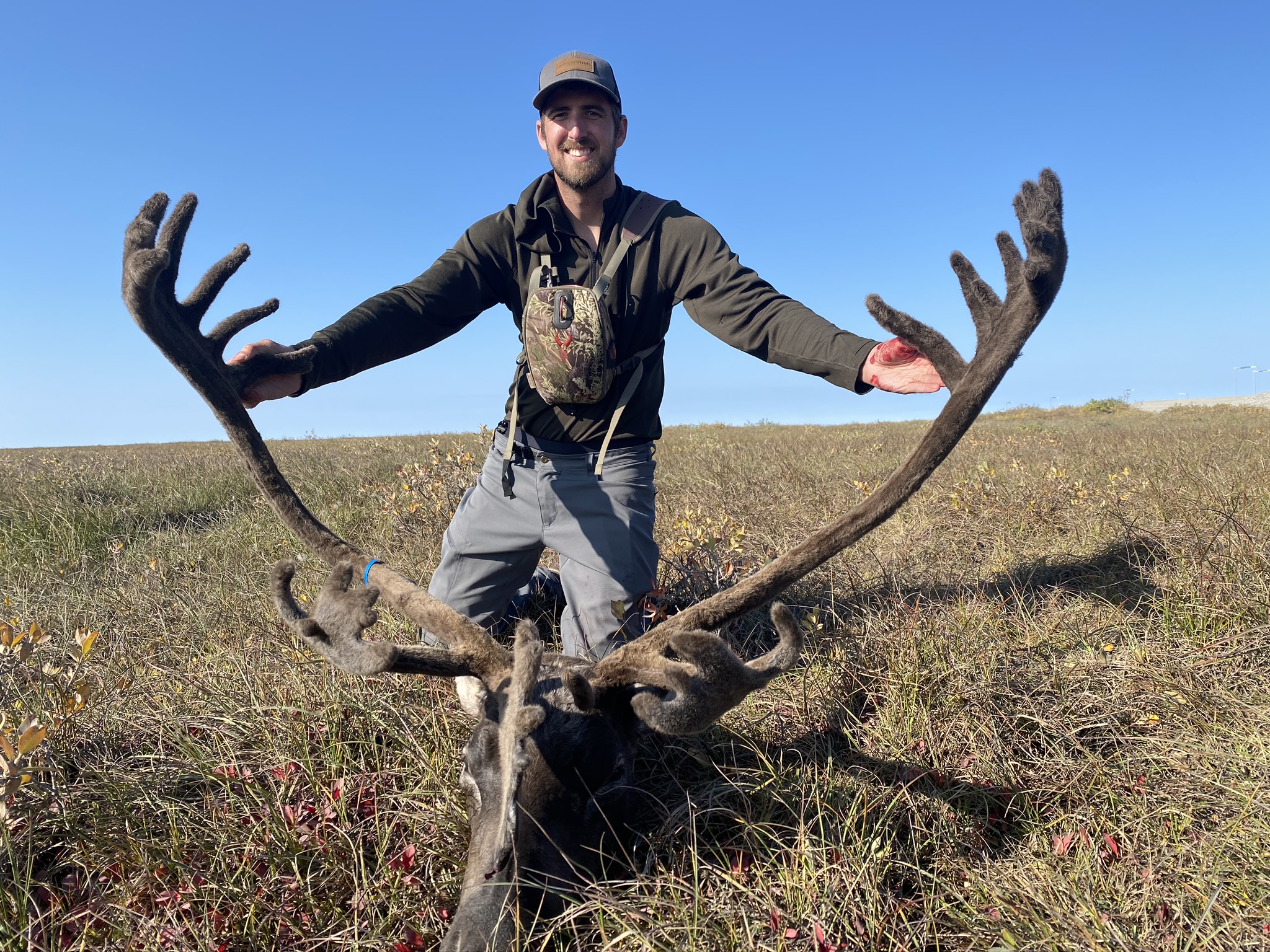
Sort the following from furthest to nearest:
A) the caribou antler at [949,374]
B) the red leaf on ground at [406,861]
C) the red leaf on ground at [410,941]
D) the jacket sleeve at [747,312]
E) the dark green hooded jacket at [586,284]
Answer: the dark green hooded jacket at [586,284]
the jacket sleeve at [747,312]
the caribou antler at [949,374]
the red leaf on ground at [406,861]
the red leaf on ground at [410,941]

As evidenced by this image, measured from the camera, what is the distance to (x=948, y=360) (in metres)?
3.13

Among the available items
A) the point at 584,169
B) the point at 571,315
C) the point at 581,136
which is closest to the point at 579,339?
the point at 571,315

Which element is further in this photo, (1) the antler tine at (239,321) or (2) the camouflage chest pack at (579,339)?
(2) the camouflage chest pack at (579,339)

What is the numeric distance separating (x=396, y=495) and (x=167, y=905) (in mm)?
5657

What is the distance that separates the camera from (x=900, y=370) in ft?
11.0

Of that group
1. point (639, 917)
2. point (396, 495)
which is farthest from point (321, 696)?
point (396, 495)

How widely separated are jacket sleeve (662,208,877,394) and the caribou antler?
17.9 inches

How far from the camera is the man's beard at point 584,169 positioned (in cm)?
452

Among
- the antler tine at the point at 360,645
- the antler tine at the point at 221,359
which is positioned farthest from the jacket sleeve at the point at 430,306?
the antler tine at the point at 360,645

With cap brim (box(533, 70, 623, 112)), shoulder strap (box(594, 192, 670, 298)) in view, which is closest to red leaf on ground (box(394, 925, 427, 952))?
shoulder strap (box(594, 192, 670, 298))

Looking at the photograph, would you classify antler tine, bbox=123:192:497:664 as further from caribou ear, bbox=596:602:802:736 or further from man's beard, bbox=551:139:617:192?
man's beard, bbox=551:139:617:192

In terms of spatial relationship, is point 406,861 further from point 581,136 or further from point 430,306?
point 581,136

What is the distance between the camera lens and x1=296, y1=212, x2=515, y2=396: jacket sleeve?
163 inches

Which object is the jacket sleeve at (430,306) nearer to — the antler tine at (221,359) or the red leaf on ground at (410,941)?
the antler tine at (221,359)
